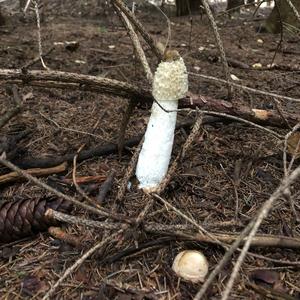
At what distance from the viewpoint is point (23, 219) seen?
2430 millimetres

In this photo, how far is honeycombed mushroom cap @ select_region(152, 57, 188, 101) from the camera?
8.13 feet

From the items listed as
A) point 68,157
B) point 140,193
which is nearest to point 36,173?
point 68,157

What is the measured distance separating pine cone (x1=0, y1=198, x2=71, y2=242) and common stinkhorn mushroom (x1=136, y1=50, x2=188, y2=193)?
2.26 ft

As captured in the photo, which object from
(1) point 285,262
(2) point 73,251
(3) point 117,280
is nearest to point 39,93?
(2) point 73,251

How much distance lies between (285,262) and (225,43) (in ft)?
19.0

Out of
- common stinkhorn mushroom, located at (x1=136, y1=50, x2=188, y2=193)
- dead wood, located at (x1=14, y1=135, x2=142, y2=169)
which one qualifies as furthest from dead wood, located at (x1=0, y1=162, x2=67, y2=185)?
common stinkhorn mushroom, located at (x1=136, y1=50, x2=188, y2=193)

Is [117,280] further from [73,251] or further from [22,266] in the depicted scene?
[22,266]

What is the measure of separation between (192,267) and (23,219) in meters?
1.10

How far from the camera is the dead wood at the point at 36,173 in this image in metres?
2.80

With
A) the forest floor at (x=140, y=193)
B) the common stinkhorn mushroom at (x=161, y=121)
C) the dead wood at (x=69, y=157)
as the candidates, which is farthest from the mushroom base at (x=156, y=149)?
the dead wood at (x=69, y=157)

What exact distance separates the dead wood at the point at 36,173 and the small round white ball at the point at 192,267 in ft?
4.18

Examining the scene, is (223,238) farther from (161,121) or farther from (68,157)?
(68,157)

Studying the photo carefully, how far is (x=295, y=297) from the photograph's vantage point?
204 cm

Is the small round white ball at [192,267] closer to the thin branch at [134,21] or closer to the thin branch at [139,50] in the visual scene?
the thin branch at [139,50]
